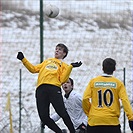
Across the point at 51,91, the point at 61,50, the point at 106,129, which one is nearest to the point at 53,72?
the point at 51,91

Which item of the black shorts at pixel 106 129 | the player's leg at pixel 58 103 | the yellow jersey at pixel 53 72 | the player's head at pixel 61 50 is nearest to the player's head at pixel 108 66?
the black shorts at pixel 106 129

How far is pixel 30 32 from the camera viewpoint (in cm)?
2278

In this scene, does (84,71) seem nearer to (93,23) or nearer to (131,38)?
(131,38)

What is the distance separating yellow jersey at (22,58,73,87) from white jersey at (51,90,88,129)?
54 centimetres

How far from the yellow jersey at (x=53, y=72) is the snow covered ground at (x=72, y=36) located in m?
7.65

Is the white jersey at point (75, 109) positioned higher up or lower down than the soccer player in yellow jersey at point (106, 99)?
lower down

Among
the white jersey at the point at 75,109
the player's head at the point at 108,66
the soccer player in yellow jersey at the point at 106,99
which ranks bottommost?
the white jersey at the point at 75,109

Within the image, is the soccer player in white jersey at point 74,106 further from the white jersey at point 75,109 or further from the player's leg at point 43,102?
the player's leg at point 43,102

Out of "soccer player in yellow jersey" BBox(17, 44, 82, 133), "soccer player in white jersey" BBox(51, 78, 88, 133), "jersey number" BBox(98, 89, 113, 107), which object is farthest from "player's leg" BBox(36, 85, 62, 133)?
"jersey number" BBox(98, 89, 113, 107)

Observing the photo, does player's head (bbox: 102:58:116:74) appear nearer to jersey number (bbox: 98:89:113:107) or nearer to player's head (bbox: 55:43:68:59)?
jersey number (bbox: 98:89:113:107)

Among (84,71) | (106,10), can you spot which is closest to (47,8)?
(84,71)

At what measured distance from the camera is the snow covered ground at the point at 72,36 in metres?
18.4

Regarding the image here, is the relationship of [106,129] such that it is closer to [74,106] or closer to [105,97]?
[105,97]

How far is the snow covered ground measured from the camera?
60.4 feet
